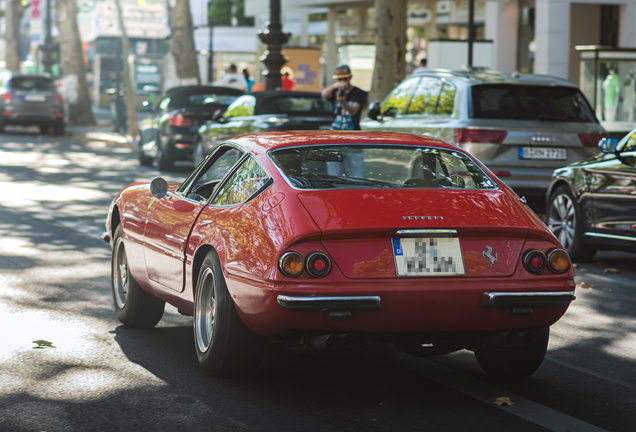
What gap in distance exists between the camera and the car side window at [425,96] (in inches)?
499

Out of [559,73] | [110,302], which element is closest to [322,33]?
[559,73]

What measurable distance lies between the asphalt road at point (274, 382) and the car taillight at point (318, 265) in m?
0.63

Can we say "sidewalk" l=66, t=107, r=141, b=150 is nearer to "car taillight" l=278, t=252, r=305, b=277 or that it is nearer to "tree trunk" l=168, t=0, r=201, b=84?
"tree trunk" l=168, t=0, r=201, b=84

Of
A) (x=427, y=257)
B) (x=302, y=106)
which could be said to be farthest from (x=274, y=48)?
(x=427, y=257)

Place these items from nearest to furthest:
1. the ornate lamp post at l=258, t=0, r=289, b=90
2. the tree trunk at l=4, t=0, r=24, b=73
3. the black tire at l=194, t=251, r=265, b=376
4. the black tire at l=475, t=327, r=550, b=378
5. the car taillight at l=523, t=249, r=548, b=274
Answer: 1. the car taillight at l=523, t=249, r=548, b=274
2. the black tire at l=194, t=251, r=265, b=376
3. the black tire at l=475, t=327, r=550, b=378
4. the ornate lamp post at l=258, t=0, r=289, b=90
5. the tree trunk at l=4, t=0, r=24, b=73

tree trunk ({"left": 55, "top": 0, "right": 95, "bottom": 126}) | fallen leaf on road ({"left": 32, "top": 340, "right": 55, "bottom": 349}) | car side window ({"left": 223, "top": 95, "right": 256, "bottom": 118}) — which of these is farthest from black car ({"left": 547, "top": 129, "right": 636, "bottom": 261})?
tree trunk ({"left": 55, "top": 0, "right": 95, "bottom": 126})

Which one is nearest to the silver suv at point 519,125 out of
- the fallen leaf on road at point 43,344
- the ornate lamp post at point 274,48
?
the fallen leaf on road at point 43,344

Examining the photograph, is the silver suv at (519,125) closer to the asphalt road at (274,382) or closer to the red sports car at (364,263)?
the asphalt road at (274,382)

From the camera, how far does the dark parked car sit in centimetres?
3095

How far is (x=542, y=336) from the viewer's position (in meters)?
5.28

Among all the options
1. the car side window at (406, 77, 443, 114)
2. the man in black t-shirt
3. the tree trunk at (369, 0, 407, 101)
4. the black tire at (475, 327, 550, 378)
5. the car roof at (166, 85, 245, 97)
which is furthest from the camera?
the tree trunk at (369, 0, 407, 101)

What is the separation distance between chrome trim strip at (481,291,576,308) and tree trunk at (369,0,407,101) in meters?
16.3

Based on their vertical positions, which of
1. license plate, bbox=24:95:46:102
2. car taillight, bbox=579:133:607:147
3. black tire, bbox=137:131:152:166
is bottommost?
black tire, bbox=137:131:152:166

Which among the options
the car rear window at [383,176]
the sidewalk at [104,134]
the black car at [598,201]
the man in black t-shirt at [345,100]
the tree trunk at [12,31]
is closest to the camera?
the car rear window at [383,176]
